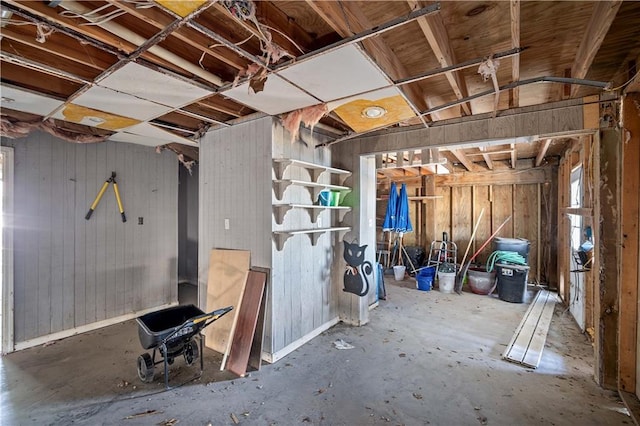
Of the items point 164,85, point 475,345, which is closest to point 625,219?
point 475,345

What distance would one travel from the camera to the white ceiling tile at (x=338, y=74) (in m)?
1.77

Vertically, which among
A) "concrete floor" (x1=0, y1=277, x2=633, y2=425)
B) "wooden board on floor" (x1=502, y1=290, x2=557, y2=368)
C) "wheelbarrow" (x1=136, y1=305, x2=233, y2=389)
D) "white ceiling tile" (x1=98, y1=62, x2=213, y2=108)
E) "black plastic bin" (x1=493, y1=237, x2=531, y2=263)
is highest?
"white ceiling tile" (x1=98, y1=62, x2=213, y2=108)

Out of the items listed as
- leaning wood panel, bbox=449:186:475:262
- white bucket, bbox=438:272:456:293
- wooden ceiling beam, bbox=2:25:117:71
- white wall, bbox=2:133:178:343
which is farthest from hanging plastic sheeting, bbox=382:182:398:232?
wooden ceiling beam, bbox=2:25:117:71

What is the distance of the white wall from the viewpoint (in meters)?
3.12

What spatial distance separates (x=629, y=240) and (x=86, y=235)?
18.2 ft

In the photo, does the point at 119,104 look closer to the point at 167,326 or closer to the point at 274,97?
the point at 274,97

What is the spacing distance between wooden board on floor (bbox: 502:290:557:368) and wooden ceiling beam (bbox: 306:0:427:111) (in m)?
2.93

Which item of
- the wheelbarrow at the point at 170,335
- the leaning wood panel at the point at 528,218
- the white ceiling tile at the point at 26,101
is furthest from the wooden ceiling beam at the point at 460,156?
the white ceiling tile at the point at 26,101

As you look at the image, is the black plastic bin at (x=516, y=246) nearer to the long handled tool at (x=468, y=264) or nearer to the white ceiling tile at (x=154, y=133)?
the long handled tool at (x=468, y=264)

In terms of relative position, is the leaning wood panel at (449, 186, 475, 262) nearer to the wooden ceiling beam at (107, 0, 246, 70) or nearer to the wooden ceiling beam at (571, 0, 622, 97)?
the wooden ceiling beam at (571, 0, 622, 97)

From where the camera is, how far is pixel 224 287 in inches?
123

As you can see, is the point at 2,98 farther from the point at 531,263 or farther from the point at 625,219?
the point at 531,263

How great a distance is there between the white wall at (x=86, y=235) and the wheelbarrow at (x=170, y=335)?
165 cm

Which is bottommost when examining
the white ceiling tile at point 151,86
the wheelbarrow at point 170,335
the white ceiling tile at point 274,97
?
the wheelbarrow at point 170,335
